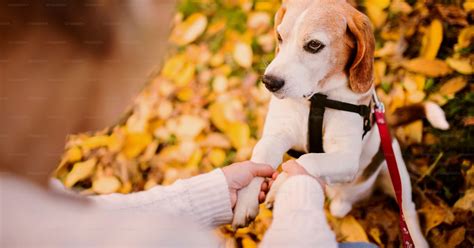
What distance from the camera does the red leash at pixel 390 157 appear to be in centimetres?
123

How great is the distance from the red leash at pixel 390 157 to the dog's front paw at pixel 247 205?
0.37 m

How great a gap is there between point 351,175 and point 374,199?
0.48 m

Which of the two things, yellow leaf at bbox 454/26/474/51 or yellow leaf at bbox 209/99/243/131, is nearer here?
yellow leaf at bbox 454/26/474/51

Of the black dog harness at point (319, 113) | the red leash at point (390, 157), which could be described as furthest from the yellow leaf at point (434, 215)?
the black dog harness at point (319, 113)

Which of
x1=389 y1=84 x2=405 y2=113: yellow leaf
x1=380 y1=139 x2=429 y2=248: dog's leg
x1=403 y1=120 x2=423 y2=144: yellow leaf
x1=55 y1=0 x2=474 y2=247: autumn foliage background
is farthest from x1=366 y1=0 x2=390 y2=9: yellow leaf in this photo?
x1=380 y1=139 x2=429 y2=248: dog's leg

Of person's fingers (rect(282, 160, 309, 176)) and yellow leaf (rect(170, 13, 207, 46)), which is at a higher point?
person's fingers (rect(282, 160, 309, 176))

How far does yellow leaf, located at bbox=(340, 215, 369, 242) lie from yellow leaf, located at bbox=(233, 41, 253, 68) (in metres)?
0.70

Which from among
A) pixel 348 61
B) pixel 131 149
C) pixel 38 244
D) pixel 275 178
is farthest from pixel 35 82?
pixel 131 149

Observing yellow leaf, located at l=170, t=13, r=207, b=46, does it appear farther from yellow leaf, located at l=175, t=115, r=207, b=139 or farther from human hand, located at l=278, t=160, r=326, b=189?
human hand, located at l=278, t=160, r=326, b=189

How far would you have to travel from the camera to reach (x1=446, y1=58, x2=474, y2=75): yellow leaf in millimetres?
A: 1643

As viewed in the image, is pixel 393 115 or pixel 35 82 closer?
pixel 35 82

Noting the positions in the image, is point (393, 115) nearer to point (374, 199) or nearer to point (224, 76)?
point (374, 199)

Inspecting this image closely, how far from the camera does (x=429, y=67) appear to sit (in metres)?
1.69

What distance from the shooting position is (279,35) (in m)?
1.13
